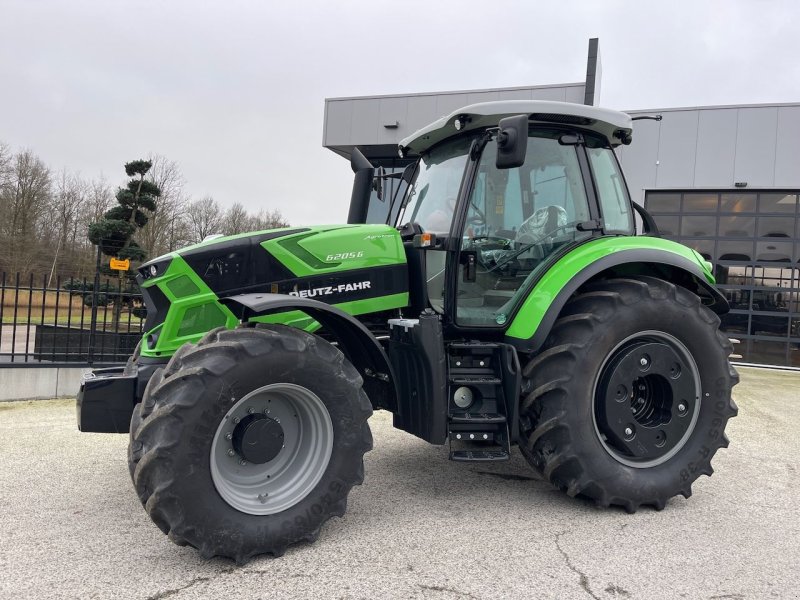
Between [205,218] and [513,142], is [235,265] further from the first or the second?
[205,218]

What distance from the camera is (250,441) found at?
2.71 meters

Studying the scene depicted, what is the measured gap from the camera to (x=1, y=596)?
2246 millimetres

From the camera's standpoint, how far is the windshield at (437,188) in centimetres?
369

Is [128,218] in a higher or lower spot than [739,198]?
lower

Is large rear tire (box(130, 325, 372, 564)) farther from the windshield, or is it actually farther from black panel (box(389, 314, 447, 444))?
the windshield

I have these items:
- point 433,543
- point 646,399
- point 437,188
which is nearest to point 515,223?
point 437,188

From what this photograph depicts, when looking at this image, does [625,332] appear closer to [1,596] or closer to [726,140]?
[1,596]

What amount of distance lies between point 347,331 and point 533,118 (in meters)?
1.82

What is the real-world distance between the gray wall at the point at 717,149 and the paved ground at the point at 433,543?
9.50 m

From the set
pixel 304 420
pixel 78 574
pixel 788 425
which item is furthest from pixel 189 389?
pixel 788 425

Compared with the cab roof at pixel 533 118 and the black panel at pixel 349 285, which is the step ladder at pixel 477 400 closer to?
the black panel at pixel 349 285

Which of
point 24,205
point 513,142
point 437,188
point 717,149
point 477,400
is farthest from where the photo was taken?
point 24,205

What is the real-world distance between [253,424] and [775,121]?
12.8 m

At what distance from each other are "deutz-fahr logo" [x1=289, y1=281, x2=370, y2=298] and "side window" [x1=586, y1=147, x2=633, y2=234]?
169 centimetres
